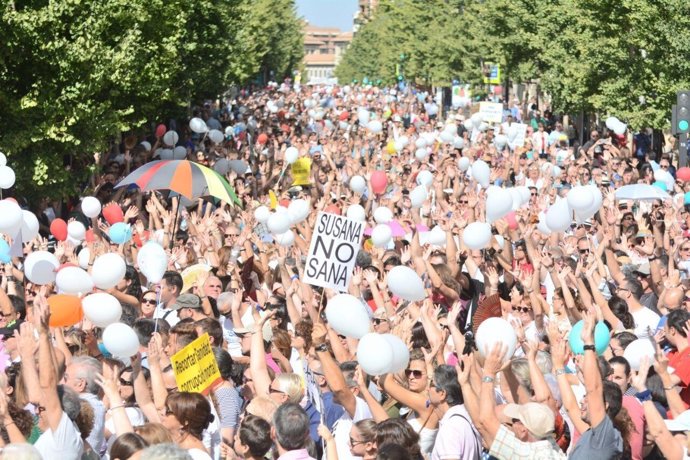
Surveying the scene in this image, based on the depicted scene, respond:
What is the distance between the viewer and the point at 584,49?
32562 mm

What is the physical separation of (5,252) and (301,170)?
9.73 meters

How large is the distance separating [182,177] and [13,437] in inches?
320

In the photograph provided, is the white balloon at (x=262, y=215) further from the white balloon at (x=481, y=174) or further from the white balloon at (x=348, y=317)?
the white balloon at (x=348, y=317)

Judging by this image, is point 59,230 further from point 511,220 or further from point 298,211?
point 511,220

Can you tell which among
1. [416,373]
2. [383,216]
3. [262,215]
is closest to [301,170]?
[383,216]

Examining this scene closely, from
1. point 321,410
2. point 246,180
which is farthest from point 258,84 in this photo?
point 321,410

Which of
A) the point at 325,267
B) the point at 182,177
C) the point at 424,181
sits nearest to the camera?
the point at 325,267

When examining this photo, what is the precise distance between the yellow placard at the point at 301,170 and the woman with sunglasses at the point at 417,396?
13.0 metres

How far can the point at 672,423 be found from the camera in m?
7.59

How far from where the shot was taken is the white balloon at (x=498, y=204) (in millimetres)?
13172

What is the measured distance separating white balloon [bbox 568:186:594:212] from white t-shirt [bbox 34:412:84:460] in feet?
21.7

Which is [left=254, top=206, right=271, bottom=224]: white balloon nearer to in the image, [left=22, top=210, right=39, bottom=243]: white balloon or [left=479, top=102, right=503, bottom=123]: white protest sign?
[left=22, top=210, right=39, bottom=243]: white balloon

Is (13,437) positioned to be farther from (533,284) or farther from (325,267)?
(533,284)

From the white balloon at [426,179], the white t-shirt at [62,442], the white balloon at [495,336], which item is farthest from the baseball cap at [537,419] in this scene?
the white balloon at [426,179]
